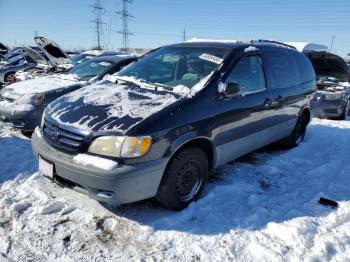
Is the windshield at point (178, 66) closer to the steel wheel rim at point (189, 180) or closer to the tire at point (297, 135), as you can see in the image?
the steel wheel rim at point (189, 180)

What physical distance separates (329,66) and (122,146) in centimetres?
891

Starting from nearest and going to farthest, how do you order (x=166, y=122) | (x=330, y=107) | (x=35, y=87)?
(x=166, y=122) < (x=35, y=87) < (x=330, y=107)

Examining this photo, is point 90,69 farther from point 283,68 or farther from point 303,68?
point 303,68

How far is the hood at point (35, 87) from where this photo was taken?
5.78 meters

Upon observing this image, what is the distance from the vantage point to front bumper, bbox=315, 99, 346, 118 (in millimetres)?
8766

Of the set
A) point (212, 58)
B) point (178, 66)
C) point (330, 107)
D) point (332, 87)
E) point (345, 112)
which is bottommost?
point (345, 112)

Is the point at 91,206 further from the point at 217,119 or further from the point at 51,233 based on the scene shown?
the point at 217,119

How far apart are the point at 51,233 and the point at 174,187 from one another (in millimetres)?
1233

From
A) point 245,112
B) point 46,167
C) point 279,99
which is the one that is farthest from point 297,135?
point 46,167

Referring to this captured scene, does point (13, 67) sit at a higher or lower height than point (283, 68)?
lower

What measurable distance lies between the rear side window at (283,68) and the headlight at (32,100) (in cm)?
373

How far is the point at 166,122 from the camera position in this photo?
3104mm

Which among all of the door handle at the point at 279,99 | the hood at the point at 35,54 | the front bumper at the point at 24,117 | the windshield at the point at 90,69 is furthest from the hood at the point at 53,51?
the door handle at the point at 279,99

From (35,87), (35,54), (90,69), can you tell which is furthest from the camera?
(35,54)
